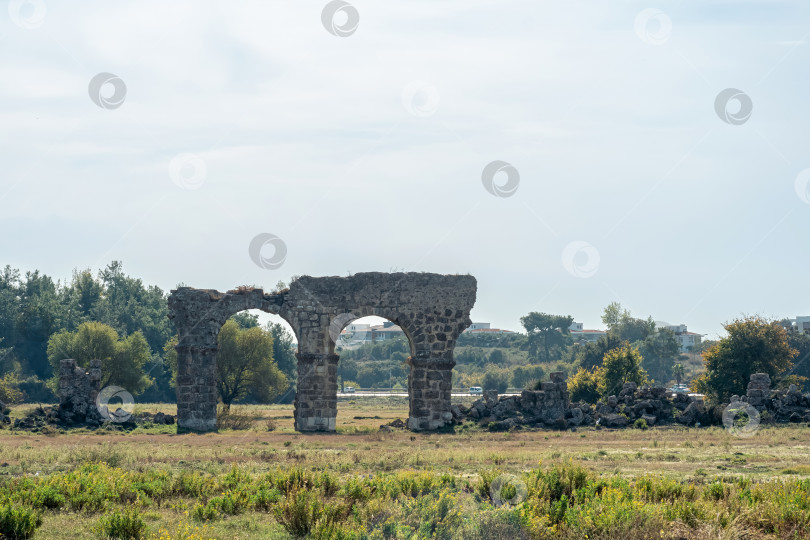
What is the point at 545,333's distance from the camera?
104 metres

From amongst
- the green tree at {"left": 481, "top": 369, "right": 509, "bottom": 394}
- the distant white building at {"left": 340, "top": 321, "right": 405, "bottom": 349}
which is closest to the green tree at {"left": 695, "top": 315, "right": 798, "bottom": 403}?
the green tree at {"left": 481, "top": 369, "right": 509, "bottom": 394}

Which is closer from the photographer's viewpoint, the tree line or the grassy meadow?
the grassy meadow

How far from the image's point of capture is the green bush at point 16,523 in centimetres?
1009

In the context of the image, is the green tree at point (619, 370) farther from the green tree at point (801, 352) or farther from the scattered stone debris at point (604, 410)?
the green tree at point (801, 352)

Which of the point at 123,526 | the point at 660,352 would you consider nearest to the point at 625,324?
the point at 660,352

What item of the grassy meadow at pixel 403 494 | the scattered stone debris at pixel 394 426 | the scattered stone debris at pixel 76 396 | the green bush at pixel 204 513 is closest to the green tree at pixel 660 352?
the scattered stone debris at pixel 394 426

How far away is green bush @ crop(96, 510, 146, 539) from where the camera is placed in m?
10.3

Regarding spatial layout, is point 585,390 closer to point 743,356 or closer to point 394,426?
point 743,356

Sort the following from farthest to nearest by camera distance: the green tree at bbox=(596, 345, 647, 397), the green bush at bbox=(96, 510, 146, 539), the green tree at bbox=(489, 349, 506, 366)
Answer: the green tree at bbox=(489, 349, 506, 366) → the green tree at bbox=(596, 345, 647, 397) → the green bush at bbox=(96, 510, 146, 539)

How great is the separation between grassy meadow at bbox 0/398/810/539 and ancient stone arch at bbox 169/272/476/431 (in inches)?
238

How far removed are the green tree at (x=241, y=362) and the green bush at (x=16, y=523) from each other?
104 ft

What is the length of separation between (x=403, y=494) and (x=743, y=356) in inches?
1044

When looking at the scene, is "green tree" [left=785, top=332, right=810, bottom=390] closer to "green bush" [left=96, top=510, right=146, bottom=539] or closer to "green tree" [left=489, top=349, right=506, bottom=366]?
"green tree" [left=489, top=349, right=506, bottom=366]

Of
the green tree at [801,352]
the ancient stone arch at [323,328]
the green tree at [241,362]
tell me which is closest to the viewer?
the ancient stone arch at [323,328]
